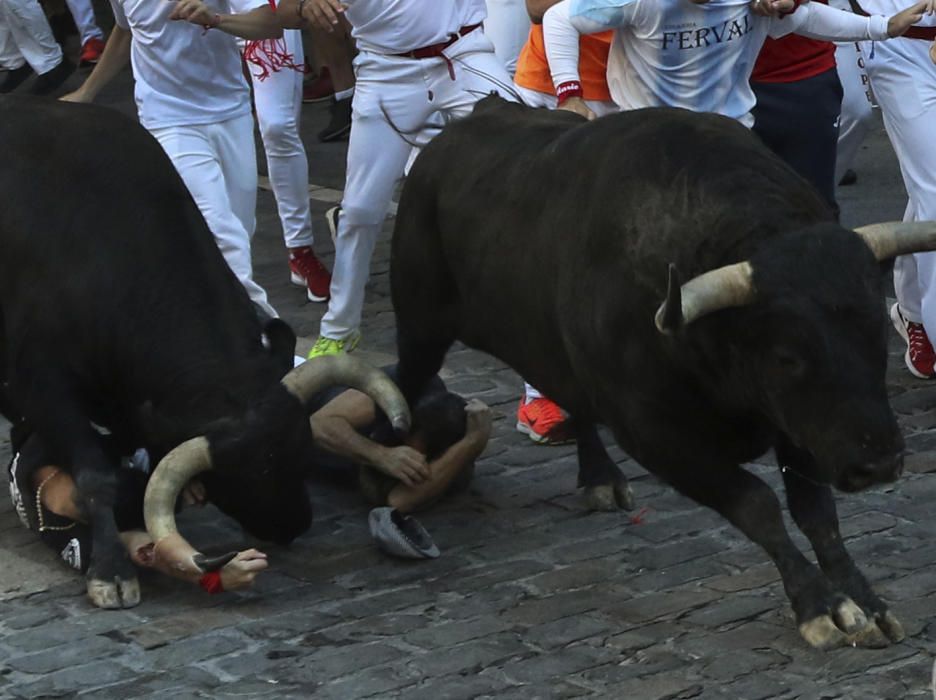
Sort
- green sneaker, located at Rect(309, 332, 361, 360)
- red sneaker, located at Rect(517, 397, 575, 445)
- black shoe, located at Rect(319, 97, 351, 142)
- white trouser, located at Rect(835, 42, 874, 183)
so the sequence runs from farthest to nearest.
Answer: black shoe, located at Rect(319, 97, 351, 142), white trouser, located at Rect(835, 42, 874, 183), green sneaker, located at Rect(309, 332, 361, 360), red sneaker, located at Rect(517, 397, 575, 445)

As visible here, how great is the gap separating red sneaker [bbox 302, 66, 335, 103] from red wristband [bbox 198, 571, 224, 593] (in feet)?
31.2

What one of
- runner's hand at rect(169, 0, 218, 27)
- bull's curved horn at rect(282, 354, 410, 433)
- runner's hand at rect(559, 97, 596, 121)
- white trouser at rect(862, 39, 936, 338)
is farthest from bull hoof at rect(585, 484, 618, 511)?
runner's hand at rect(169, 0, 218, 27)

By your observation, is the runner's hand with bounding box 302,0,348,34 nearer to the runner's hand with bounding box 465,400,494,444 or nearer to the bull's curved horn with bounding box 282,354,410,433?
the runner's hand with bounding box 465,400,494,444

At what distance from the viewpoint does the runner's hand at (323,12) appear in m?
7.82

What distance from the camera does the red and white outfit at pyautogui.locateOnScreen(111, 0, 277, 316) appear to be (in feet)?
26.3

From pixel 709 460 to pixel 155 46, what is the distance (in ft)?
12.0

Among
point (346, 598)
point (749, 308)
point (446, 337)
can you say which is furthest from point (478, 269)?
point (749, 308)

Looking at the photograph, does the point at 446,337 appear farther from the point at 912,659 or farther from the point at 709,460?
the point at 912,659

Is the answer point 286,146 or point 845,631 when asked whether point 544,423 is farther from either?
point 286,146

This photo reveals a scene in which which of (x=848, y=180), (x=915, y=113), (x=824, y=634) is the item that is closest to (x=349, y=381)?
(x=824, y=634)

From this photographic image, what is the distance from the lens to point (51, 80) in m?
15.5

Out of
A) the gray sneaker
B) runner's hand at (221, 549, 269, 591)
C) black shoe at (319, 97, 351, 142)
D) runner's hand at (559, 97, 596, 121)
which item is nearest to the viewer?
runner's hand at (221, 549, 269, 591)

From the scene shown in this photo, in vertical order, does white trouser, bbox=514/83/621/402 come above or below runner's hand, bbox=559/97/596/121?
below

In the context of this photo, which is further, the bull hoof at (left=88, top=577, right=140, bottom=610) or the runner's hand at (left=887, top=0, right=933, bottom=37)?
the runner's hand at (left=887, top=0, right=933, bottom=37)
